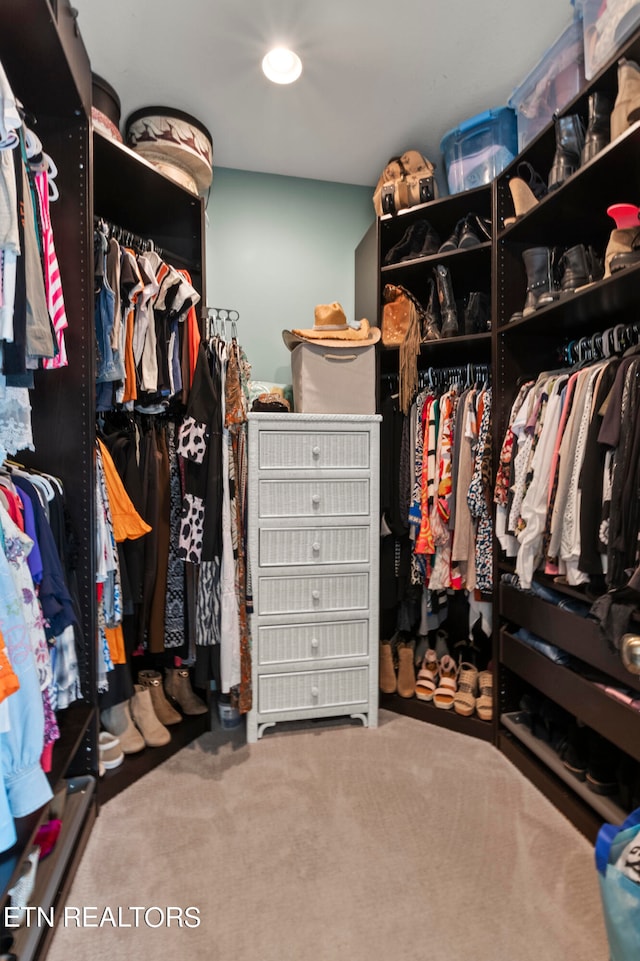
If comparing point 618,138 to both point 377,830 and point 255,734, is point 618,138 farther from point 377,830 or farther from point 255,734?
point 255,734

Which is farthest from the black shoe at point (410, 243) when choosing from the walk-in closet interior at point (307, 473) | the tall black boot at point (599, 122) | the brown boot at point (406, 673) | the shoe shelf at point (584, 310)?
the brown boot at point (406, 673)

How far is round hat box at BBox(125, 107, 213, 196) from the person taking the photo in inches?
79.7

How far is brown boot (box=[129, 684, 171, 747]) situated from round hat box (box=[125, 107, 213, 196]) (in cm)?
206

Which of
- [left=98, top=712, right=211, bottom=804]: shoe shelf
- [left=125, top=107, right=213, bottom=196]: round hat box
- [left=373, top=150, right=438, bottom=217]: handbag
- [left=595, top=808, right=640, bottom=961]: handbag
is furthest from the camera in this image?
[left=373, top=150, right=438, bottom=217]: handbag

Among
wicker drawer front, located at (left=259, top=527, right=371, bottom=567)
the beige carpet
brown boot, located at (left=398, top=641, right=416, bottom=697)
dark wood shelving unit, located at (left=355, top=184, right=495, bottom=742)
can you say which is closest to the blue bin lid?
dark wood shelving unit, located at (left=355, top=184, right=495, bottom=742)

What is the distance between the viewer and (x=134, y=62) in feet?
6.18

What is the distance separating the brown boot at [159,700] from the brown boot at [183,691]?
0.18 feet

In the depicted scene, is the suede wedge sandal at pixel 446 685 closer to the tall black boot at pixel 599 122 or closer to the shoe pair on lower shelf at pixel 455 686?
the shoe pair on lower shelf at pixel 455 686

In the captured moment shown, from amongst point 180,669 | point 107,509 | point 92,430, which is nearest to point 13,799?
point 107,509

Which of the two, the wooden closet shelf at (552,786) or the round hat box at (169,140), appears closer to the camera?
the wooden closet shelf at (552,786)

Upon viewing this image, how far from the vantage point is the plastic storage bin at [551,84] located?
5.61 feet

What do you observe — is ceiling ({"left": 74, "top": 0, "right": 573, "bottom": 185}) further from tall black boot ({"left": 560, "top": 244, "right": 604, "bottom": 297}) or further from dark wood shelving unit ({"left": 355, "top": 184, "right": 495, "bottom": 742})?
tall black boot ({"left": 560, "top": 244, "right": 604, "bottom": 297})

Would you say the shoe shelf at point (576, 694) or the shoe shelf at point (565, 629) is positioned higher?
the shoe shelf at point (565, 629)

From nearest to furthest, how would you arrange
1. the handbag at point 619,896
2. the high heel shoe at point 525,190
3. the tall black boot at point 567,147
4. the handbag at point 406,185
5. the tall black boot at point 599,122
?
the handbag at point 619,896
the tall black boot at point 599,122
the tall black boot at point 567,147
the high heel shoe at point 525,190
the handbag at point 406,185
